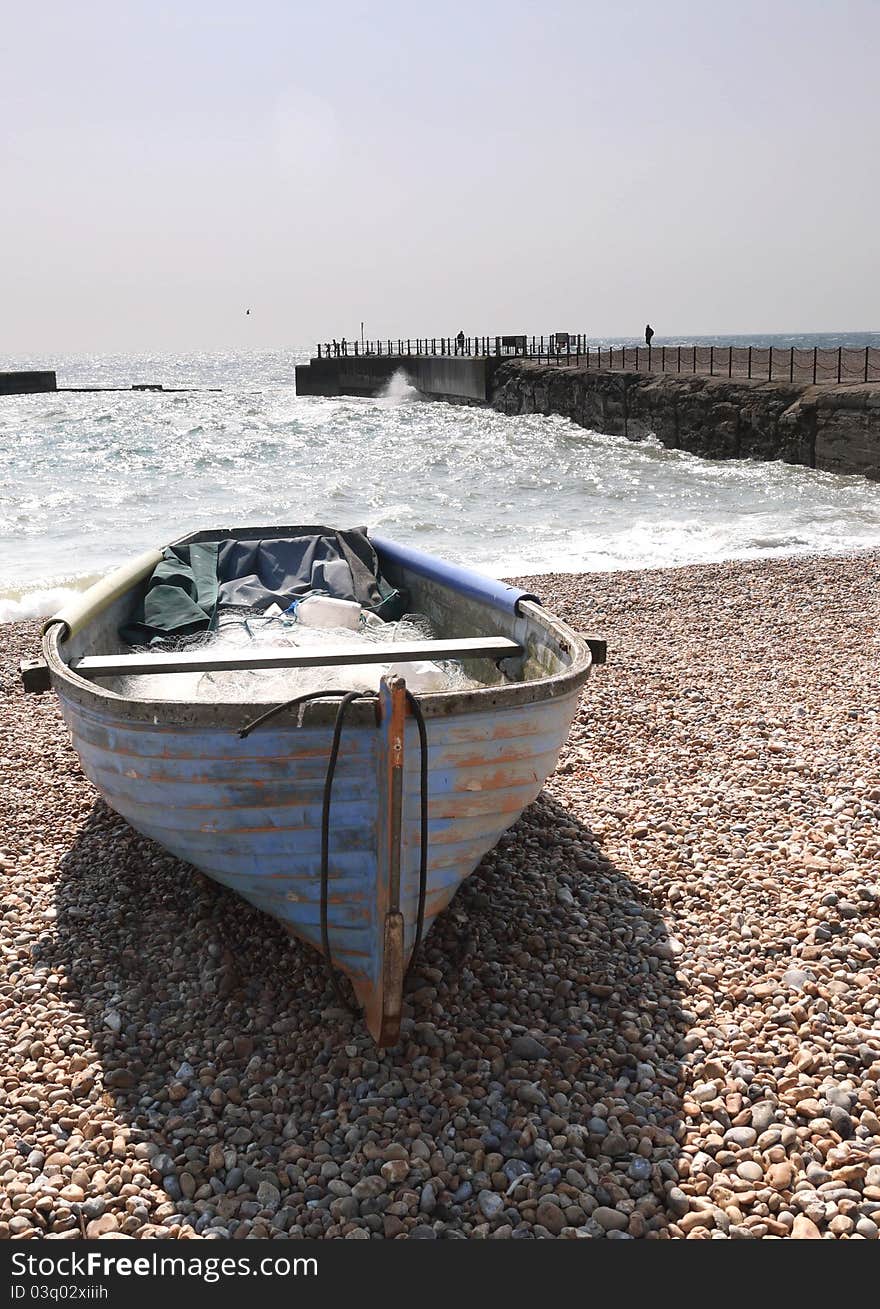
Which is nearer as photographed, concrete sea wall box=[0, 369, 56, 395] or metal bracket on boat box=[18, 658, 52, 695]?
metal bracket on boat box=[18, 658, 52, 695]

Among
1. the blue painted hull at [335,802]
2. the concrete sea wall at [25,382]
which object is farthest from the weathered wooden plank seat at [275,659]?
the concrete sea wall at [25,382]

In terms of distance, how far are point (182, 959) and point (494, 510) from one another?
51.8ft

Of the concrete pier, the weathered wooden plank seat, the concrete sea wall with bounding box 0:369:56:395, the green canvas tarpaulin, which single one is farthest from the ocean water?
the concrete sea wall with bounding box 0:369:56:395

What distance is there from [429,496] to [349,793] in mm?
18436

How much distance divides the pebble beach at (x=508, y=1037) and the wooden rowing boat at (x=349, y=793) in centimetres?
36

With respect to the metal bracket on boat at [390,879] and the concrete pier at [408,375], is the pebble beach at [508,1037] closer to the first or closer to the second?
the metal bracket on boat at [390,879]

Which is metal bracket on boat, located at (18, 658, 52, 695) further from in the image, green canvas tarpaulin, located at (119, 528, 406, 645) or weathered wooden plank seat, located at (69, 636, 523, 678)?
green canvas tarpaulin, located at (119, 528, 406, 645)

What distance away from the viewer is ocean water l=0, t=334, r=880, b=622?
14828mm

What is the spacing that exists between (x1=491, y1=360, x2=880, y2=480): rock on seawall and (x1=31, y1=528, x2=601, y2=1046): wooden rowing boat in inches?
778

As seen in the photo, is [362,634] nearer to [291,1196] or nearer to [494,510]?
[291,1196]

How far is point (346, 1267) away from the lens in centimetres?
266

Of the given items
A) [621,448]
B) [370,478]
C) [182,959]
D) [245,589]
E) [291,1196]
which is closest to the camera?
[291,1196]

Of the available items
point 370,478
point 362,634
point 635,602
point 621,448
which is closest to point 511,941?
point 362,634

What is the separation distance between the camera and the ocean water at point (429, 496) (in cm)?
1483
